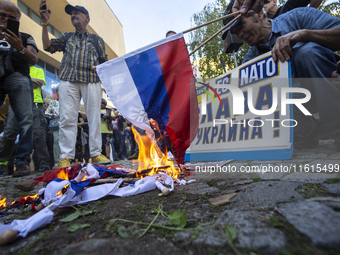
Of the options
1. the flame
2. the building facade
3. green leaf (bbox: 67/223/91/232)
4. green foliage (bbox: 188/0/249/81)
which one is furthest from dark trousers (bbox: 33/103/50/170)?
green foliage (bbox: 188/0/249/81)

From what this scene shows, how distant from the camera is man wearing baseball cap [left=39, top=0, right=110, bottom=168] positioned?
311 cm

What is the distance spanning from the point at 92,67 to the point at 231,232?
3300 mm

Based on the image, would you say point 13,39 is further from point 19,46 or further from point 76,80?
point 76,80

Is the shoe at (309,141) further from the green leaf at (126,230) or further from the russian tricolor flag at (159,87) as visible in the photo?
the green leaf at (126,230)

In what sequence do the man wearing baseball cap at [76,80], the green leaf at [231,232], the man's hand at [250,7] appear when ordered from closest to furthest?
1. the green leaf at [231,232]
2. the man's hand at [250,7]
3. the man wearing baseball cap at [76,80]

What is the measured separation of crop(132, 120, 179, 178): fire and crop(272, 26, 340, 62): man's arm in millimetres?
1711

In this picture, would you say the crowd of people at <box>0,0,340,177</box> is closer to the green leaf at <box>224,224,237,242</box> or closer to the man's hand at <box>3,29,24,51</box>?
the man's hand at <box>3,29,24,51</box>

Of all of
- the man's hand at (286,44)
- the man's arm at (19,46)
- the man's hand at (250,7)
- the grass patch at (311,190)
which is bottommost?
the grass patch at (311,190)

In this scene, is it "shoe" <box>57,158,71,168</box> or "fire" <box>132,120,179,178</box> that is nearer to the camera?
"fire" <box>132,120,179,178</box>

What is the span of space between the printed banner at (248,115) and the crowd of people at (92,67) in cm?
31

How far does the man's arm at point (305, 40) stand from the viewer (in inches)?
87.4

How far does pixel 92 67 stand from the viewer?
3.28 metres

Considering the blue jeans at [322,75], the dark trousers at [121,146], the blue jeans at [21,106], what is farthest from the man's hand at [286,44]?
the dark trousers at [121,146]

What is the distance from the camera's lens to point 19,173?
9.73 feet
